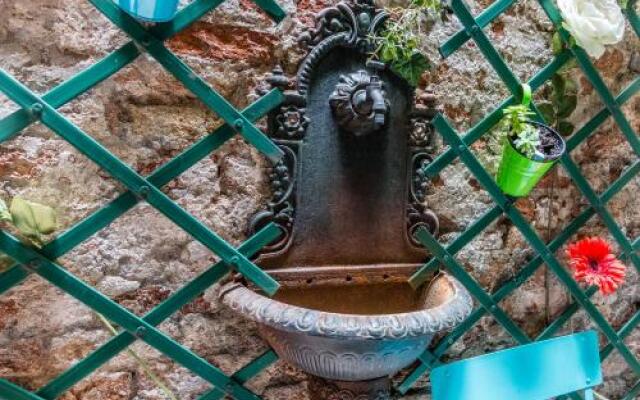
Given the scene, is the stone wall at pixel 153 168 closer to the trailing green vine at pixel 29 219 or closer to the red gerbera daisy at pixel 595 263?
the trailing green vine at pixel 29 219

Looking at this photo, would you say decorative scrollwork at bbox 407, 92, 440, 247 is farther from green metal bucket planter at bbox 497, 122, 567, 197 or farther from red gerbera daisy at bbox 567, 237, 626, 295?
red gerbera daisy at bbox 567, 237, 626, 295

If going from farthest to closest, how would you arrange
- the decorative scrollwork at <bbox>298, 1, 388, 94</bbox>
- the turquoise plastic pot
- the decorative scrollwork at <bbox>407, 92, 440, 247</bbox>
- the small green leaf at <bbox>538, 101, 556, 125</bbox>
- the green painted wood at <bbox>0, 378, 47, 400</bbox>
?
the small green leaf at <bbox>538, 101, 556, 125</bbox> → the decorative scrollwork at <bbox>407, 92, 440, 247</bbox> → the decorative scrollwork at <bbox>298, 1, 388, 94</bbox> → the green painted wood at <bbox>0, 378, 47, 400</bbox> → the turquoise plastic pot

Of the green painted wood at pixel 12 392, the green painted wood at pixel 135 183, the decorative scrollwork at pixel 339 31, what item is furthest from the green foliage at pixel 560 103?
the green painted wood at pixel 12 392

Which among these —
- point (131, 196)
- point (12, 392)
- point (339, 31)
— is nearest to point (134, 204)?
point (131, 196)

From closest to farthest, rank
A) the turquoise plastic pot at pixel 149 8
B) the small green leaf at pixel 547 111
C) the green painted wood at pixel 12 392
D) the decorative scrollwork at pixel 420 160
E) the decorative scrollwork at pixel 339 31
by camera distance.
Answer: the turquoise plastic pot at pixel 149 8, the green painted wood at pixel 12 392, the decorative scrollwork at pixel 339 31, the decorative scrollwork at pixel 420 160, the small green leaf at pixel 547 111

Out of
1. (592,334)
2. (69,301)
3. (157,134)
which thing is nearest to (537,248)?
(592,334)

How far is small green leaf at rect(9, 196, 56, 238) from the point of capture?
0.80 metres

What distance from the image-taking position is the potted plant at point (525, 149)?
1060mm

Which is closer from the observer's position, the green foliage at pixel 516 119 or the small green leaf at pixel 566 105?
the green foliage at pixel 516 119

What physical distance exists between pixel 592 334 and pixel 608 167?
52 cm

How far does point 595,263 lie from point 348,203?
638 mm

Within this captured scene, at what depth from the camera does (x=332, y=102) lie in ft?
3.51

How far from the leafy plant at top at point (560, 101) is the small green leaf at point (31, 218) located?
1.13 metres

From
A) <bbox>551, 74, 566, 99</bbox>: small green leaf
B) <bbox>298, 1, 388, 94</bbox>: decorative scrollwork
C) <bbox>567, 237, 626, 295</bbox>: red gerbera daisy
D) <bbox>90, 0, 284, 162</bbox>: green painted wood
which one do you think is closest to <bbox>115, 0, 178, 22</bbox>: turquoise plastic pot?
<bbox>90, 0, 284, 162</bbox>: green painted wood
